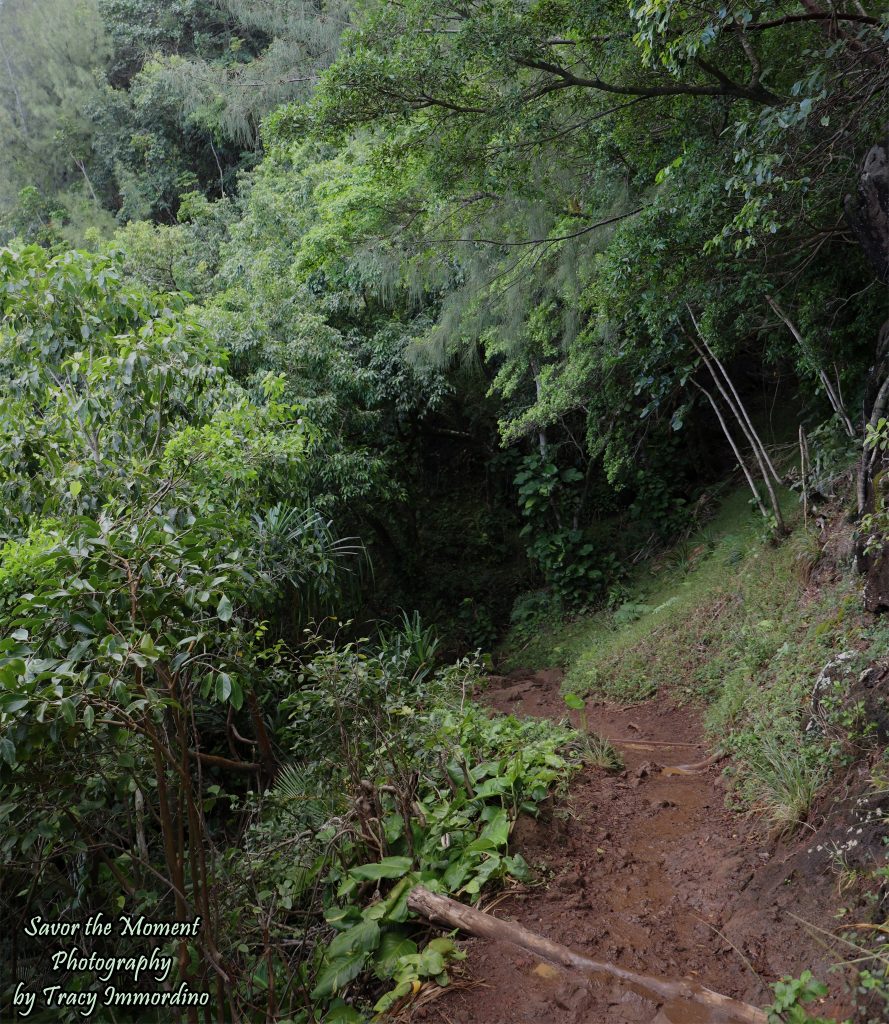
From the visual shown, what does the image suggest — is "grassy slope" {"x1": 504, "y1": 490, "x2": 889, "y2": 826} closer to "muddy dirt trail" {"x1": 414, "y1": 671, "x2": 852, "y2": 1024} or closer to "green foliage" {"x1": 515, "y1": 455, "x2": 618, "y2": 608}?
"muddy dirt trail" {"x1": 414, "y1": 671, "x2": 852, "y2": 1024}

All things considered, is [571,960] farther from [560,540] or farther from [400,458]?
[400,458]

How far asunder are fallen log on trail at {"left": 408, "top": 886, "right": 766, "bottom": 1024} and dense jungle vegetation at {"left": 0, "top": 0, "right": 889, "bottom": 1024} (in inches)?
5.5

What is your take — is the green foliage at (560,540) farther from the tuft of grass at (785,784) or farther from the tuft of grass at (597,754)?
the tuft of grass at (785,784)

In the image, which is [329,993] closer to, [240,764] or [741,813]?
[240,764]

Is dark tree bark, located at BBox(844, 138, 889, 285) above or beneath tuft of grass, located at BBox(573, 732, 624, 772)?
above

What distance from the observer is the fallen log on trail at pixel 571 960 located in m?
2.48

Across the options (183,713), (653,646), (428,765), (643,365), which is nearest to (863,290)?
(643,365)

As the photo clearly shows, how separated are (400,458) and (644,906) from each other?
7816mm

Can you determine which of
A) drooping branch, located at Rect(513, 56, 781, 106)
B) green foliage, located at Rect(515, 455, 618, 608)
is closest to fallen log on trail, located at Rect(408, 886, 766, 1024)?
drooping branch, located at Rect(513, 56, 781, 106)

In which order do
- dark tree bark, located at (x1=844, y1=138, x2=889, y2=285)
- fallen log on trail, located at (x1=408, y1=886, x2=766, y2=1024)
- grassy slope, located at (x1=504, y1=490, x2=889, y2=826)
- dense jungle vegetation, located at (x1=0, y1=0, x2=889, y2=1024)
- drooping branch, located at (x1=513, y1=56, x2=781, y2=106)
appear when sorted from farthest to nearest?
drooping branch, located at (x1=513, y1=56, x2=781, y2=106)
dark tree bark, located at (x1=844, y1=138, x2=889, y2=285)
grassy slope, located at (x1=504, y1=490, x2=889, y2=826)
dense jungle vegetation, located at (x1=0, y1=0, x2=889, y2=1024)
fallen log on trail, located at (x1=408, y1=886, x2=766, y2=1024)

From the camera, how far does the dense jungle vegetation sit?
2.93 m

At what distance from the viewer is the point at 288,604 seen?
6.23 m

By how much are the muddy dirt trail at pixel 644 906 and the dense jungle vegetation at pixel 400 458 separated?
0.67 ft

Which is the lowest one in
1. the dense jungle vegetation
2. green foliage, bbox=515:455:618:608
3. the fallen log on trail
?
green foliage, bbox=515:455:618:608
